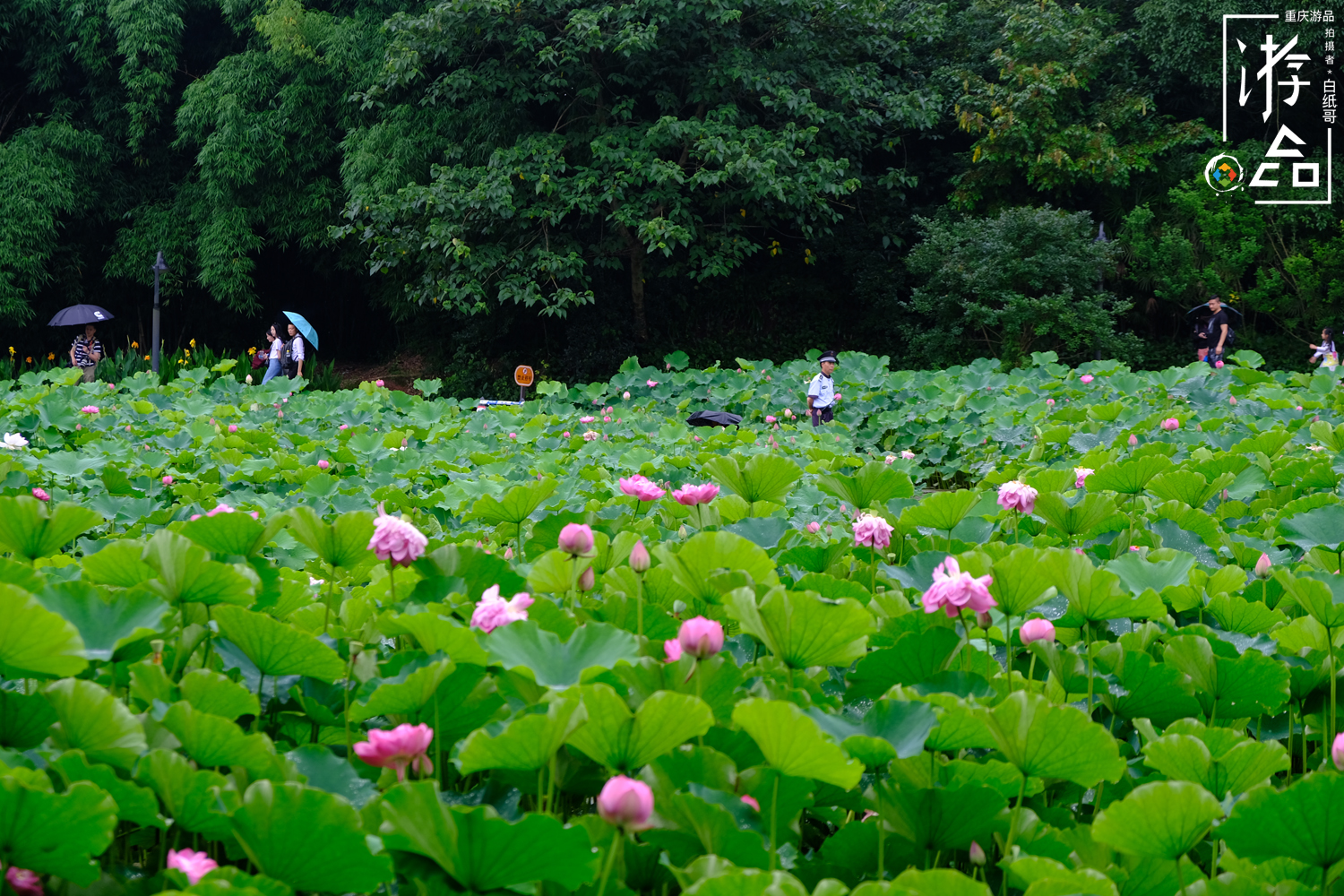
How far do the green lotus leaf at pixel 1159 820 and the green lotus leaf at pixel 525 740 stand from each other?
358 millimetres

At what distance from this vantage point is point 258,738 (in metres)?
0.75

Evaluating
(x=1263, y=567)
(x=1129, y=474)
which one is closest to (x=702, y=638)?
(x=1263, y=567)

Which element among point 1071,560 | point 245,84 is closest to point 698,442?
point 1071,560

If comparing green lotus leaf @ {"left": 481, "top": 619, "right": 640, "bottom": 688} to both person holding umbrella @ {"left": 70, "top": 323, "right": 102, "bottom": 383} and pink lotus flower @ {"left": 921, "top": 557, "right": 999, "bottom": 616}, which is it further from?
person holding umbrella @ {"left": 70, "top": 323, "right": 102, "bottom": 383}

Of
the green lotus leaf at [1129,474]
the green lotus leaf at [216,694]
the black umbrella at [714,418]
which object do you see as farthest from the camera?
the black umbrella at [714,418]

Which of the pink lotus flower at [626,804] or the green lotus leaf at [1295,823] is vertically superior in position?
the pink lotus flower at [626,804]

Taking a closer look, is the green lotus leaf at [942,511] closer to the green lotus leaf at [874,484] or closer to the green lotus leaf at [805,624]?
the green lotus leaf at [874,484]

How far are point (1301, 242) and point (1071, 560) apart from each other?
15818 millimetres

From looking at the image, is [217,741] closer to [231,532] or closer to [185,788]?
[185,788]

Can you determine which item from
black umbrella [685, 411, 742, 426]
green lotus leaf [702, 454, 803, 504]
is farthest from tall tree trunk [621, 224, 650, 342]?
green lotus leaf [702, 454, 803, 504]

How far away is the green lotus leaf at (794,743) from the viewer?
690 millimetres

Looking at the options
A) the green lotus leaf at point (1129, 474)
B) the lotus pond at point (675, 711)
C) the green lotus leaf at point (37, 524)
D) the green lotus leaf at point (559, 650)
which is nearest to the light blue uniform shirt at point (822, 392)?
the green lotus leaf at point (1129, 474)

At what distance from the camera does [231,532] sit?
1.17m

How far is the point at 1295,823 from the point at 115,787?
2.47 ft
